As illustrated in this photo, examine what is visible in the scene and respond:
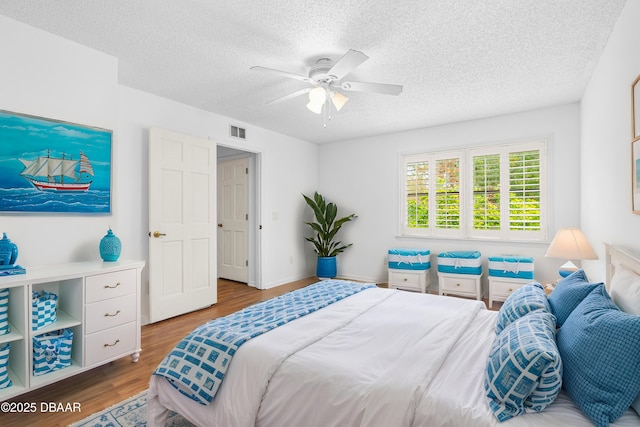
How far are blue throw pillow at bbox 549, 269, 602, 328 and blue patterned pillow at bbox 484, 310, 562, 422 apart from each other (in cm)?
47

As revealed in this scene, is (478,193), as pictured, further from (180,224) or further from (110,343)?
(110,343)

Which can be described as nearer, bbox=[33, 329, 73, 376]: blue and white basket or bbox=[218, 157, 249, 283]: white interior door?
bbox=[33, 329, 73, 376]: blue and white basket

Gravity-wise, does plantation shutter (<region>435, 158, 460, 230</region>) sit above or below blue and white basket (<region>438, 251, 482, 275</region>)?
above

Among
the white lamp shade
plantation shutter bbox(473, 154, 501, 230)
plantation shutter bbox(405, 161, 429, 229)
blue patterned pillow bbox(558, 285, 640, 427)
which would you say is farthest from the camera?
plantation shutter bbox(405, 161, 429, 229)

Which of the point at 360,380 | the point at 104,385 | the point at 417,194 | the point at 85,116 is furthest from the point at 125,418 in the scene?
the point at 417,194

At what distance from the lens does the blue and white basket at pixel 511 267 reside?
12.7 feet

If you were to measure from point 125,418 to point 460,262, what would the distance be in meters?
3.87

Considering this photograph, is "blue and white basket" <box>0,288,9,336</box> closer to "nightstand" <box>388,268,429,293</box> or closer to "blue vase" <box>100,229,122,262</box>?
"blue vase" <box>100,229,122,262</box>

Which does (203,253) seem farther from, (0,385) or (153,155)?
(0,385)

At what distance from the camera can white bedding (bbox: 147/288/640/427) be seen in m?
1.17

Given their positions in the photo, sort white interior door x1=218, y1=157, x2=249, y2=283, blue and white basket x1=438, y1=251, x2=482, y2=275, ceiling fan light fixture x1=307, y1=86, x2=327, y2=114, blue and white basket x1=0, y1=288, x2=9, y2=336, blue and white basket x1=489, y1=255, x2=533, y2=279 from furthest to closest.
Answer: white interior door x1=218, y1=157, x2=249, y2=283 → blue and white basket x1=438, y1=251, x2=482, y2=275 → blue and white basket x1=489, y1=255, x2=533, y2=279 → ceiling fan light fixture x1=307, y1=86, x2=327, y2=114 → blue and white basket x1=0, y1=288, x2=9, y2=336

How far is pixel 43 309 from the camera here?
2.11 meters

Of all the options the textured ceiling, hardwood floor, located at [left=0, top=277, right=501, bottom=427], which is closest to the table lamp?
the textured ceiling

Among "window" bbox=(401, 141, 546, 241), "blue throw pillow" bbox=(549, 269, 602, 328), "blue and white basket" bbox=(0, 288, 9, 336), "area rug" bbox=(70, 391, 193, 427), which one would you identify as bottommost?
"area rug" bbox=(70, 391, 193, 427)
